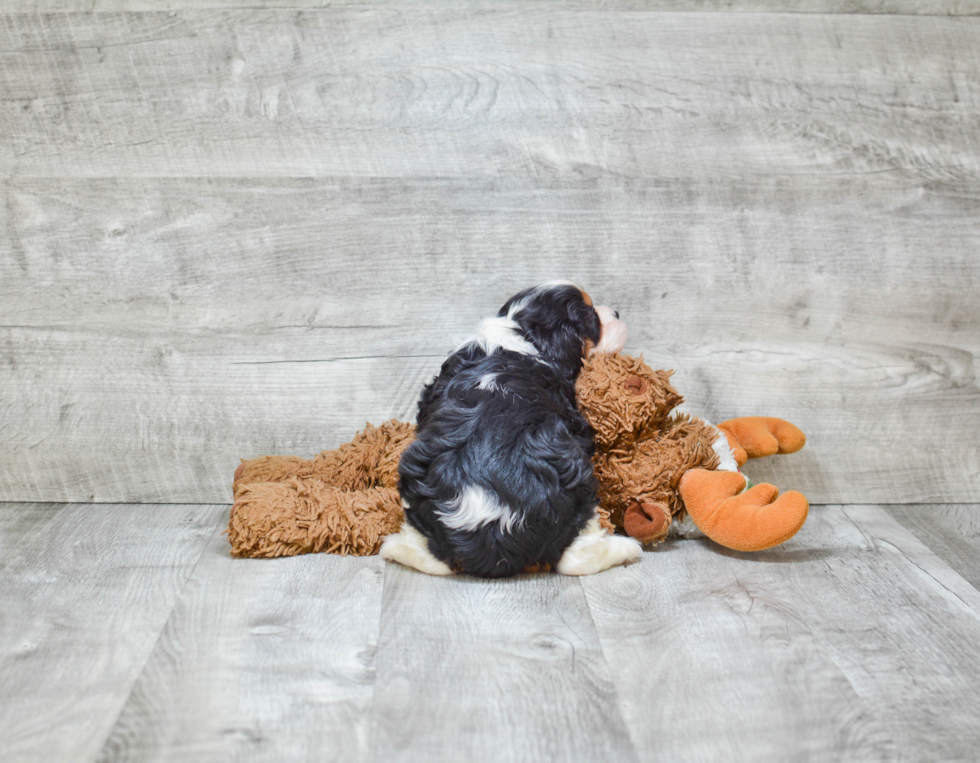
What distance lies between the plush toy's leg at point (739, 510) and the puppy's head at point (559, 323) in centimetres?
25

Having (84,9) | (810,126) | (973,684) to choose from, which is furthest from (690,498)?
(84,9)

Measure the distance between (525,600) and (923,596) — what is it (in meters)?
0.57

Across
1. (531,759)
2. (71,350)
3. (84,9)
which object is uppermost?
(84,9)

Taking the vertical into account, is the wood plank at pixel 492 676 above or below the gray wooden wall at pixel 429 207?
below

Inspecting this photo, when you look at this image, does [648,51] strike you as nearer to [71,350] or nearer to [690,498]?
[690,498]

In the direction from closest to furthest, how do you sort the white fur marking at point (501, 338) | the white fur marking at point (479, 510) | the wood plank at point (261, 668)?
1. the wood plank at point (261, 668)
2. the white fur marking at point (479, 510)
3. the white fur marking at point (501, 338)

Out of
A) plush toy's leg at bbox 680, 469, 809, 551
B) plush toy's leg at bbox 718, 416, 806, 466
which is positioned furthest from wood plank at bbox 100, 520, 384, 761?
plush toy's leg at bbox 718, 416, 806, 466

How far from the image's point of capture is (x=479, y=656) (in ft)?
3.27

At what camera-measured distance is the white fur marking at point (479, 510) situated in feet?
3.67

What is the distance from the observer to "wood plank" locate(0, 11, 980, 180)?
1345mm

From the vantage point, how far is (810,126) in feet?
4.65

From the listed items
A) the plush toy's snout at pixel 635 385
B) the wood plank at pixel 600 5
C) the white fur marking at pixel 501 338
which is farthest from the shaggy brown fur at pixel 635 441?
the wood plank at pixel 600 5

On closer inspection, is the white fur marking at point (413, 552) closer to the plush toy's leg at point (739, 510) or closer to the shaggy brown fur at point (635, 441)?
the shaggy brown fur at point (635, 441)

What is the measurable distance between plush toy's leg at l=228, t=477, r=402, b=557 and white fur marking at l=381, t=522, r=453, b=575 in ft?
0.20
